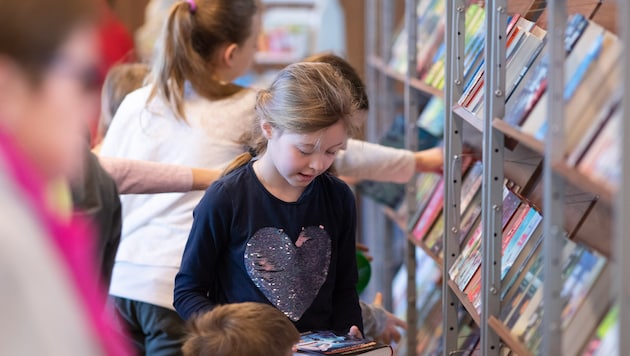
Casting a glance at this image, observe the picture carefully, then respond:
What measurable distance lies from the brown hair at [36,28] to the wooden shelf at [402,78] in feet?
5.51

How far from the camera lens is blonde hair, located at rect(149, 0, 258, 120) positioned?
263 cm

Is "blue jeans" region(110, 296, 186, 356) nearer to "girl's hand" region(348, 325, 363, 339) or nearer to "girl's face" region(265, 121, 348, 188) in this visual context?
"girl's hand" region(348, 325, 363, 339)

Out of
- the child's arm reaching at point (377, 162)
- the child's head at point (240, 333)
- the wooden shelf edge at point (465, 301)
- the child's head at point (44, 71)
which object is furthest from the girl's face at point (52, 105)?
the child's arm reaching at point (377, 162)

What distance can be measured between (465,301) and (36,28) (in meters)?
Result: 1.47

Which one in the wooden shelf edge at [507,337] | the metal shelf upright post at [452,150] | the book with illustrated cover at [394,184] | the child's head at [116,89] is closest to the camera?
the wooden shelf edge at [507,337]

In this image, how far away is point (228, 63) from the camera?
2723 millimetres

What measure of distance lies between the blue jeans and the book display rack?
0.77 meters

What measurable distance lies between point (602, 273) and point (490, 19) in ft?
2.30

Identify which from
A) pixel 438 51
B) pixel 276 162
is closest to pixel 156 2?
pixel 438 51

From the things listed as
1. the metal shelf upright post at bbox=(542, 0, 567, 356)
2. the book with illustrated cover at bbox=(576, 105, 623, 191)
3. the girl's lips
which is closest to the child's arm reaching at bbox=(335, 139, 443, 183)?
the girl's lips

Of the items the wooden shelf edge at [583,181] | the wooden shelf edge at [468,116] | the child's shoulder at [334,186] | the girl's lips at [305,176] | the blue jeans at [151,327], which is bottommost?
the blue jeans at [151,327]

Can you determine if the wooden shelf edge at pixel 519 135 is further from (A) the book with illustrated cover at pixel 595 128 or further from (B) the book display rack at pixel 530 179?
(A) the book with illustrated cover at pixel 595 128

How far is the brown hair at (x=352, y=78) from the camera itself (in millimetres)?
2379

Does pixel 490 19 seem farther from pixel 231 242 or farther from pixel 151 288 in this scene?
pixel 151 288
